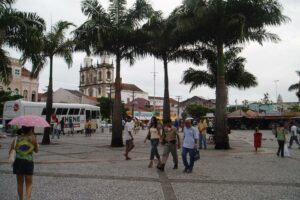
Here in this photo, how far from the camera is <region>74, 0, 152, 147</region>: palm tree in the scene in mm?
20266

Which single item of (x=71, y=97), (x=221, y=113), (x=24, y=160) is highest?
(x=71, y=97)

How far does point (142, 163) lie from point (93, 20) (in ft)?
33.1

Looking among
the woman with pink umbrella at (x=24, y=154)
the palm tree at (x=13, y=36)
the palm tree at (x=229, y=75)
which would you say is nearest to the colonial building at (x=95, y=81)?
the palm tree at (x=229, y=75)

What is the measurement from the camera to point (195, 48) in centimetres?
2377

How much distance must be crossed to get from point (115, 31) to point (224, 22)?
582cm

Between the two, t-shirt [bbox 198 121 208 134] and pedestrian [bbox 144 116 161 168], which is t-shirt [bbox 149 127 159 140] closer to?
pedestrian [bbox 144 116 161 168]

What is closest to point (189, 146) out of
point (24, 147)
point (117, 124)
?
point (24, 147)

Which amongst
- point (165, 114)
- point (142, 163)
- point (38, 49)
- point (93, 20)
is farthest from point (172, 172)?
point (165, 114)

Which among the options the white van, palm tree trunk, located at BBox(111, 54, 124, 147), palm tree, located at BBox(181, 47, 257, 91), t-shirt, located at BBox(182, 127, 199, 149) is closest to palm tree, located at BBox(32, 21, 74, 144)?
palm tree trunk, located at BBox(111, 54, 124, 147)

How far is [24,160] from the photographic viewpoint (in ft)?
21.5

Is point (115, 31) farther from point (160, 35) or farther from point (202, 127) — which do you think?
point (202, 127)

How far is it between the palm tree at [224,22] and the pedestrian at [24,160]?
1285 centimetres

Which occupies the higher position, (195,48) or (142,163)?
(195,48)

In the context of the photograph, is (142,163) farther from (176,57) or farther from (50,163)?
(176,57)
